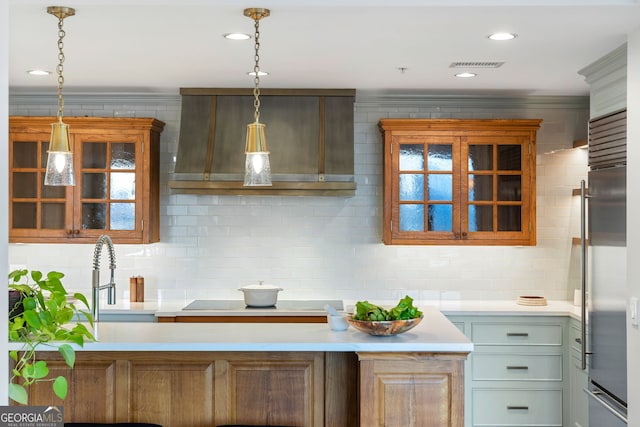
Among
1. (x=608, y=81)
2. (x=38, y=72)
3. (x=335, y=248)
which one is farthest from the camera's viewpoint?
(x=335, y=248)

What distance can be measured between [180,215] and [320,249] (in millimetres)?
1147

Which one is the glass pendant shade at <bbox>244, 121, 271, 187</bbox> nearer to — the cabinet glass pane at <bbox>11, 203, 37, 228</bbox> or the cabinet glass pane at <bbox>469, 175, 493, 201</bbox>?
the cabinet glass pane at <bbox>469, 175, 493, 201</bbox>

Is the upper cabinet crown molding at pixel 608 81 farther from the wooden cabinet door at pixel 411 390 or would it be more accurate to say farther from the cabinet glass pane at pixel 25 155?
the cabinet glass pane at pixel 25 155

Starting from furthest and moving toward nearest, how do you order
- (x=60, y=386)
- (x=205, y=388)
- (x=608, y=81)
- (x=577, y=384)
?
(x=577, y=384) < (x=608, y=81) < (x=205, y=388) < (x=60, y=386)

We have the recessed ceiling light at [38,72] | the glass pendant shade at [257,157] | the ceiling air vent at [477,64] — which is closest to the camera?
the glass pendant shade at [257,157]

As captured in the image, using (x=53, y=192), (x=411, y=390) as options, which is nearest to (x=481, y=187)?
(x=411, y=390)

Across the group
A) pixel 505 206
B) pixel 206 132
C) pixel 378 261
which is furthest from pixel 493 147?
pixel 206 132

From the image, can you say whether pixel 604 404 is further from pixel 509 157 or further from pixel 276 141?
pixel 276 141

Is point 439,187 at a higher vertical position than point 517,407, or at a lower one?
higher

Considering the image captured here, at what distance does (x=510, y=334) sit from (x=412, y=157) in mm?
1487

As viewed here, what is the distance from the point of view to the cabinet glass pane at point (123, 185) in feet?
18.9

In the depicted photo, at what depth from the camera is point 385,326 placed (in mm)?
3574

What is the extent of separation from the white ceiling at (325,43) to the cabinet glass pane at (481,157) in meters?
0.44

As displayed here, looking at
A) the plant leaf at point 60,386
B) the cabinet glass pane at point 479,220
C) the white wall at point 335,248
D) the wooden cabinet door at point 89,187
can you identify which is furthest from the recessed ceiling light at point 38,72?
the plant leaf at point 60,386
